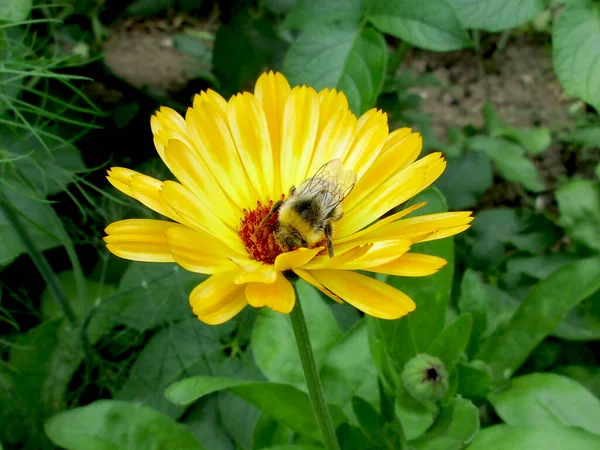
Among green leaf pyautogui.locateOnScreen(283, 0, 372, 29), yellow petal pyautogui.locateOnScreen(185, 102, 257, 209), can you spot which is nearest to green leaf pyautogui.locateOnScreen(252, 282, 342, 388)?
yellow petal pyautogui.locateOnScreen(185, 102, 257, 209)

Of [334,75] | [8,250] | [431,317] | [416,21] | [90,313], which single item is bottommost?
[90,313]

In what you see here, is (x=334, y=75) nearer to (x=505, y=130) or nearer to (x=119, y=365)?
(x=119, y=365)

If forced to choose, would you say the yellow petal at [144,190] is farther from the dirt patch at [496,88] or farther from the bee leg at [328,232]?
the dirt patch at [496,88]

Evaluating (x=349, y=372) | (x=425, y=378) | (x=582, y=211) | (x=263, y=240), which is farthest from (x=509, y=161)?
(x=263, y=240)

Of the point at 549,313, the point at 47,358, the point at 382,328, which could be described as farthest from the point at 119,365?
the point at 549,313

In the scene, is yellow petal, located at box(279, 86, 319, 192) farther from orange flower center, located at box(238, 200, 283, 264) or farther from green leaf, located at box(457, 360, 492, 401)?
green leaf, located at box(457, 360, 492, 401)

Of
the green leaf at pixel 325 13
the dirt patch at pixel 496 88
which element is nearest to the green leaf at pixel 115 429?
the green leaf at pixel 325 13
